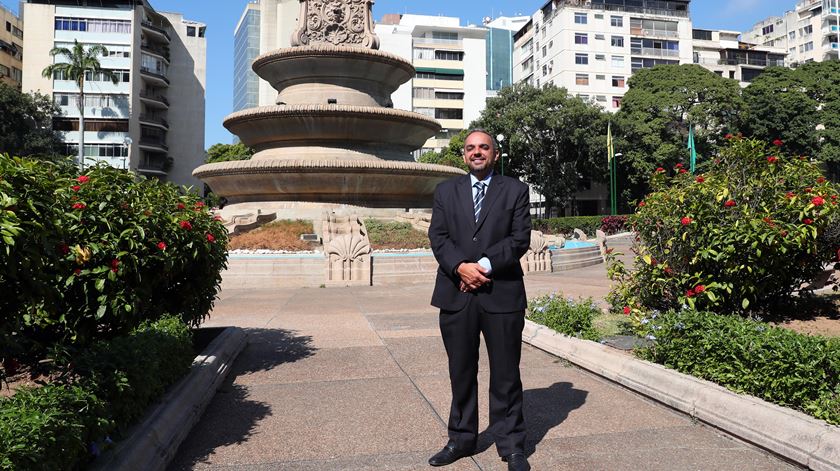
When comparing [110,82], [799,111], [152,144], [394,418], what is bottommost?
[394,418]

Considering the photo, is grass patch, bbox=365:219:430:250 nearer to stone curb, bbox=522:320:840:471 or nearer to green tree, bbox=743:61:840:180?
stone curb, bbox=522:320:840:471

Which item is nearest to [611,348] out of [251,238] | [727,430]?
[727,430]

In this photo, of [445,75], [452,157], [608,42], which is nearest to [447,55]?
[445,75]

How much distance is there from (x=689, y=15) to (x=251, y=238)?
75.9 m

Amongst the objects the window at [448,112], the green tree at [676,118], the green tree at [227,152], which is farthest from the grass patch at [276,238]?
the window at [448,112]

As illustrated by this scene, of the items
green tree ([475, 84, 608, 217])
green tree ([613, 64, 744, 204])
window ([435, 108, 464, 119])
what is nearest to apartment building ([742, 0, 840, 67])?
green tree ([613, 64, 744, 204])

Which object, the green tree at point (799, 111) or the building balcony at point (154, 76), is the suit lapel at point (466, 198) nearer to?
the green tree at point (799, 111)

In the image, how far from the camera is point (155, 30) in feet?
214

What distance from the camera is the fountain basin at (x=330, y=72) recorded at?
23.8m

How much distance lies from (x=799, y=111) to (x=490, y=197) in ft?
199

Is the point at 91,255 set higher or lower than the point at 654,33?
lower

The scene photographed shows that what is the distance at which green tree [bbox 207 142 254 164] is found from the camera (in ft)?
223

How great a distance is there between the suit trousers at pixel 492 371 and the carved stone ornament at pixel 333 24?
78.1 ft

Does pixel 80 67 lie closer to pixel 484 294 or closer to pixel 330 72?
pixel 330 72
